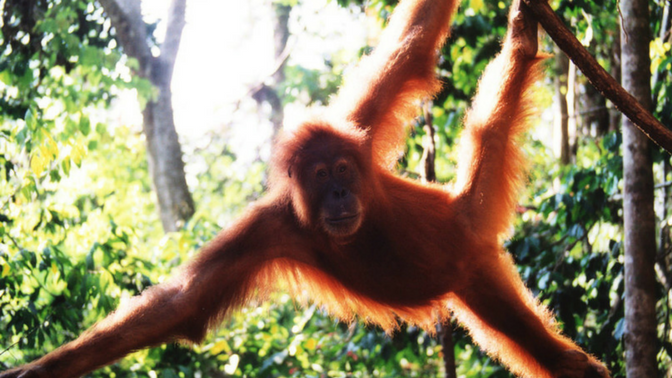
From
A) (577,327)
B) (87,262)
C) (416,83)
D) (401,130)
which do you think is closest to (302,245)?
(401,130)

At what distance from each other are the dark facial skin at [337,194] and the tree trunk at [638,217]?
163 centimetres

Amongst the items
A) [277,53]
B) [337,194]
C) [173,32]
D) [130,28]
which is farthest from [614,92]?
[277,53]

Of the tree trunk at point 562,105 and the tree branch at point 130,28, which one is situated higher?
the tree branch at point 130,28

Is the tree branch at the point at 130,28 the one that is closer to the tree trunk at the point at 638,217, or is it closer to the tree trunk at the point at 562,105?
the tree trunk at the point at 562,105

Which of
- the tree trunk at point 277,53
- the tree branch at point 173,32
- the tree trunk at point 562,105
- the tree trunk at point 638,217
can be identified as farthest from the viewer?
the tree trunk at point 277,53

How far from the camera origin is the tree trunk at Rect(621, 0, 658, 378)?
3.31 metres

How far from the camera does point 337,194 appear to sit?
288cm

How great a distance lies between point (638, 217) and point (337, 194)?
5.75 ft

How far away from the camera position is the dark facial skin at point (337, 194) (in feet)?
9.25

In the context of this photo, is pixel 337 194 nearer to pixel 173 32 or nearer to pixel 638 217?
pixel 638 217

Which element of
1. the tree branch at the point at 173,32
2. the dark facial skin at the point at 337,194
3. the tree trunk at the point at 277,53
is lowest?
the dark facial skin at the point at 337,194

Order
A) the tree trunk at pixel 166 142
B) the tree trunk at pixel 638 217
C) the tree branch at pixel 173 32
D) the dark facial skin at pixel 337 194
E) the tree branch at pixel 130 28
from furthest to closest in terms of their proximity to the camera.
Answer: the tree branch at pixel 173 32
the tree trunk at pixel 166 142
the tree branch at pixel 130 28
the tree trunk at pixel 638 217
the dark facial skin at pixel 337 194

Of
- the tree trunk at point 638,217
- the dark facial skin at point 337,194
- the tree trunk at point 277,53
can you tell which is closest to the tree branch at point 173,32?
the tree trunk at point 277,53

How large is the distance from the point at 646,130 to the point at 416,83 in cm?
134
